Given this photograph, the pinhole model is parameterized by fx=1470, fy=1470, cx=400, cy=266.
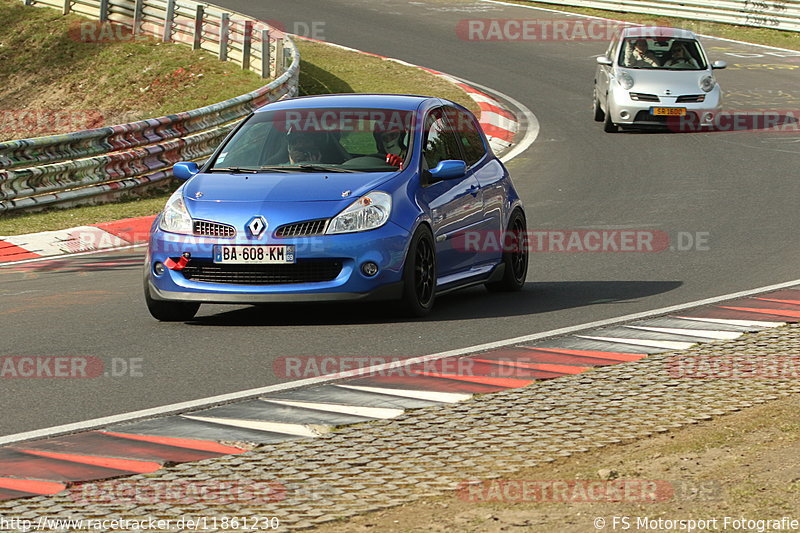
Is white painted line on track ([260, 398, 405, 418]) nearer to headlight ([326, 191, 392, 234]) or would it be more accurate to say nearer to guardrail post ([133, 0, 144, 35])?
headlight ([326, 191, 392, 234])

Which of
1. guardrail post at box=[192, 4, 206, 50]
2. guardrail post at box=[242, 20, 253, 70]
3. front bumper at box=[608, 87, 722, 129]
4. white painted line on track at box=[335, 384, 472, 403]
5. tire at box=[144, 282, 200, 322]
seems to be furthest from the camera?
guardrail post at box=[192, 4, 206, 50]

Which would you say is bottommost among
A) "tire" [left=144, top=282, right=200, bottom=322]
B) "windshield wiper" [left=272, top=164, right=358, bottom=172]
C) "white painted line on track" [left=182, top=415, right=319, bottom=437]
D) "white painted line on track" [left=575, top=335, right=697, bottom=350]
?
"tire" [left=144, top=282, right=200, bottom=322]

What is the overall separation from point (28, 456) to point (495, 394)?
8.25 ft

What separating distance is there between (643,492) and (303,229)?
4722mm

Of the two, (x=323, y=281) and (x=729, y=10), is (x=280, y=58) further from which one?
(x=323, y=281)

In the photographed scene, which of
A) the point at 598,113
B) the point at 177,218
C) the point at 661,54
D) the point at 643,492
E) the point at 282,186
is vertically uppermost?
the point at 643,492

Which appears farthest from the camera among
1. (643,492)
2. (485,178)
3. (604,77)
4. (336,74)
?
(336,74)

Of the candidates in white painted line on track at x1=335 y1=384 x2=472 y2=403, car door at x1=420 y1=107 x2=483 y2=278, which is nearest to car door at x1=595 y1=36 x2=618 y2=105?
car door at x1=420 y1=107 x2=483 y2=278

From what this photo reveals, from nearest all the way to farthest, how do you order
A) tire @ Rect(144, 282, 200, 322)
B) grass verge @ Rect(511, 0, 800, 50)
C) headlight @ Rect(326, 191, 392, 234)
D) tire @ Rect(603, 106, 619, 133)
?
headlight @ Rect(326, 191, 392, 234) < tire @ Rect(144, 282, 200, 322) < tire @ Rect(603, 106, 619, 133) < grass verge @ Rect(511, 0, 800, 50)

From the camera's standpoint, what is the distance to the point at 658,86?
24219mm

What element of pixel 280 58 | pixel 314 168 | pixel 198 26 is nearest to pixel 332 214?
pixel 314 168

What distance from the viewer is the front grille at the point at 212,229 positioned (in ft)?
32.9

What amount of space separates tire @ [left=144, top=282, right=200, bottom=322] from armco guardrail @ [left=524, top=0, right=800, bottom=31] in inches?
1155

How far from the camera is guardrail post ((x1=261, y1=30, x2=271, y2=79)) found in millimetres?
26562
